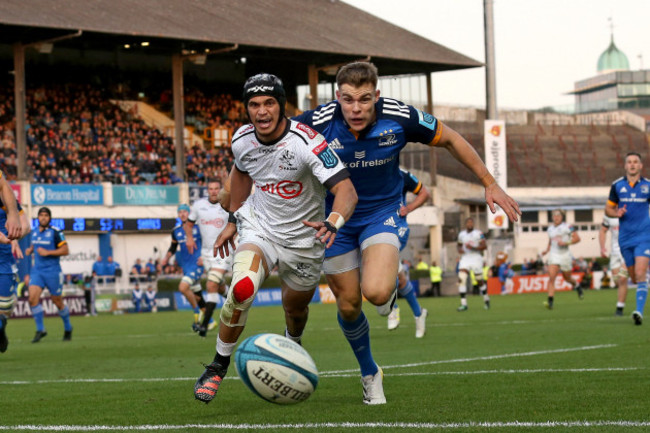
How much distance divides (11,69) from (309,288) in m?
41.6

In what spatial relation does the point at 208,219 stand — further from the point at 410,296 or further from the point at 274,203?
the point at 274,203

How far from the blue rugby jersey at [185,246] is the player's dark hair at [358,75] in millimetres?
12458

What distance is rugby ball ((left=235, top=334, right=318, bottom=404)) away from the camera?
6.91 meters

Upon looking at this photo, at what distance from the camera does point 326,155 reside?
7.71 metres

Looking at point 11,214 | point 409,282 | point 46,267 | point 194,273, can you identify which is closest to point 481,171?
point 11,214

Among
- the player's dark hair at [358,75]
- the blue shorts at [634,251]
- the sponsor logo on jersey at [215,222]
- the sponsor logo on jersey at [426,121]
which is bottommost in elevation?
the blue shorts at [634,251]

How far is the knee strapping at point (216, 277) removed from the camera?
61.3 feet

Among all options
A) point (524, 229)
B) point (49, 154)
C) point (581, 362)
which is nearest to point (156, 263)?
point (49, 154)

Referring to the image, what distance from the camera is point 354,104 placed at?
8125mm

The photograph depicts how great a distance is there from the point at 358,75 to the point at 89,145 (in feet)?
126

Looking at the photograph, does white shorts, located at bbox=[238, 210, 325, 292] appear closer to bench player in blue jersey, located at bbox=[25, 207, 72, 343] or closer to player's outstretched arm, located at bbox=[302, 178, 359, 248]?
player's outstretched arm, located at bbox=[302, 178, 359, 248]

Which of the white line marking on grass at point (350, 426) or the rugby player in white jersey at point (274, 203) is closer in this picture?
the white line marking on grass at point (350, 426)

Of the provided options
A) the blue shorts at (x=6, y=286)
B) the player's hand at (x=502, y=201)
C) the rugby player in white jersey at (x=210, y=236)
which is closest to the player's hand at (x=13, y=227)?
the blue shorts at (x=6, y=286)

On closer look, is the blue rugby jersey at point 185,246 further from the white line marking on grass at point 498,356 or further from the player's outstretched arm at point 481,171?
the player's outstretched arm at point 481,171
